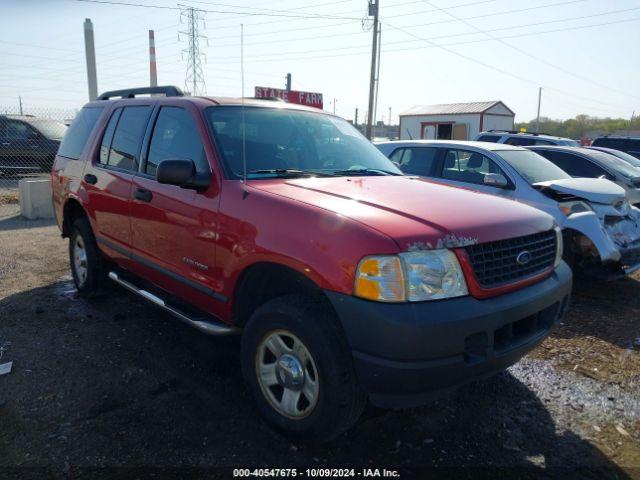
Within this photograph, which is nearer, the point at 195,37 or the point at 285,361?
the point at 285,361

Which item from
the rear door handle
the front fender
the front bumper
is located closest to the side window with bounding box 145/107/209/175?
the rear door handle

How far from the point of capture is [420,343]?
2.17 meters

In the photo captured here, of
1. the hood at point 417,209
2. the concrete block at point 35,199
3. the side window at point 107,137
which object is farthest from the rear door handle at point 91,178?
the concrete block at point 35,199

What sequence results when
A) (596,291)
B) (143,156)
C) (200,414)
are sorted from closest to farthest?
(200,414) → (143,156) → (596,291)

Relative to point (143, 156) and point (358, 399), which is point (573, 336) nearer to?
point (358, 399)

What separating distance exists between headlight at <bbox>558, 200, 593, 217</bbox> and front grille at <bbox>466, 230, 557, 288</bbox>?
2.80 m

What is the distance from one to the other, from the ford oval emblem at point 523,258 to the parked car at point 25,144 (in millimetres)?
13864

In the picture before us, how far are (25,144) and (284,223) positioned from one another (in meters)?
13.7

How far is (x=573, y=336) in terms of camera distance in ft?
14.2

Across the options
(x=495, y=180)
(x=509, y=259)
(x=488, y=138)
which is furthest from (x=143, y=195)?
(x=488, y=138)

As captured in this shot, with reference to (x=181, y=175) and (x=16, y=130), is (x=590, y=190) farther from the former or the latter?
(x=16, y=130)

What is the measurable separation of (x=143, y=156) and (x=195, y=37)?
21663mm

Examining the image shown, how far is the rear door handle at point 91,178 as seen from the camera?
14.5 ft

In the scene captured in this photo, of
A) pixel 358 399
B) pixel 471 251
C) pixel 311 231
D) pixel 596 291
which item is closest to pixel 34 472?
pixel 358 399
